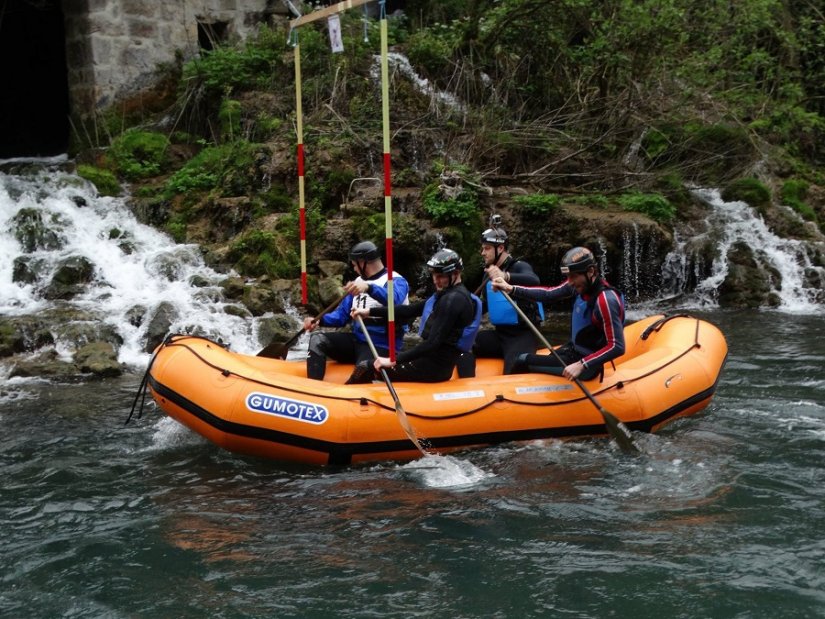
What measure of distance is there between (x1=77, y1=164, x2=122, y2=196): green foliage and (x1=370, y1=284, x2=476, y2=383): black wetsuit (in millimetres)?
7272

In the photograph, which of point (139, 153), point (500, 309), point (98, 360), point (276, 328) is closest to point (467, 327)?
point (500, 309)

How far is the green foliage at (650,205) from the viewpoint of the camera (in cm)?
1180

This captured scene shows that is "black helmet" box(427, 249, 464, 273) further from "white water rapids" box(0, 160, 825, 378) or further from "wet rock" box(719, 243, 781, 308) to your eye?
"wet rock" box(719, 243, 781, 308)

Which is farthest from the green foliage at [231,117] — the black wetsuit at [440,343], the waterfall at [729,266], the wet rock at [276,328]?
the black wetsuit at [440,343]

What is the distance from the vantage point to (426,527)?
15.7 ft

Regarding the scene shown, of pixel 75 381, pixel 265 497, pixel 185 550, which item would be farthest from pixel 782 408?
pixel 75 381

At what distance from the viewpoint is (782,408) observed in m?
6.79

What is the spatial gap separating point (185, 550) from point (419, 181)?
7.73 m

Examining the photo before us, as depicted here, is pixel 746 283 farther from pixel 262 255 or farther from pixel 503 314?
pixel 503 314

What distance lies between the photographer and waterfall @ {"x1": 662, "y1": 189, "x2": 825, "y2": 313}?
11656mm

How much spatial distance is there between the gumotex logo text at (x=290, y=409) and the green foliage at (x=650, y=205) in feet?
23.7

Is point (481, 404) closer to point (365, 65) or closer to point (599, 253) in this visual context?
point (599, 253)

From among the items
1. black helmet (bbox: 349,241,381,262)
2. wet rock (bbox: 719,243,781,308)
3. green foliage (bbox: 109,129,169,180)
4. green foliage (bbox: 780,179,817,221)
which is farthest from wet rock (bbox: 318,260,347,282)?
green foliage (bbox: 780,179,817,221)

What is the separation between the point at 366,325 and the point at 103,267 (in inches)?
200
